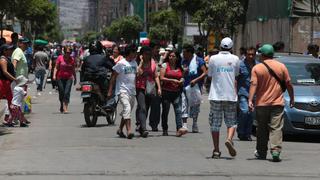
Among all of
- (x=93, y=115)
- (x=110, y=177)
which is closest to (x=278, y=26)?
(x=93, y=115)

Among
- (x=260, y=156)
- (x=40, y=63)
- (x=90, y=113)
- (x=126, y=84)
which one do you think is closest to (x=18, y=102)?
(x=90, y=113)

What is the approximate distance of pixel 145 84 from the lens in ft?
46.8

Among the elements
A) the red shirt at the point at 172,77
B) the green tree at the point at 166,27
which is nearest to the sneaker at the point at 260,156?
the red shirt at the point at 172,77

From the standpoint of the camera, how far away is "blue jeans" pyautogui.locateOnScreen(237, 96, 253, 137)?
→ 14078 mm

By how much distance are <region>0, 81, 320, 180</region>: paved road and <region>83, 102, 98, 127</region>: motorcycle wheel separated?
39cm

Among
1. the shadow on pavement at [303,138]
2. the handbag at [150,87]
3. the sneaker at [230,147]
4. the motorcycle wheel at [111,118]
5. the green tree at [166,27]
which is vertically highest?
the green tree at [166,27]

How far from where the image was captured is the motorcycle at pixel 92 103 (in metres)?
16.2

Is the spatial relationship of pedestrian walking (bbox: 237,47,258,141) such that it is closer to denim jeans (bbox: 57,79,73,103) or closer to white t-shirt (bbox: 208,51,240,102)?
white t-shirt (bbox: 208,51,240,102)

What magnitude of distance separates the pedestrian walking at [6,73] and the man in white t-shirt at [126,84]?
2374mm

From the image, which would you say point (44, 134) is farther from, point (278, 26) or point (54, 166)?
point (278, 26)

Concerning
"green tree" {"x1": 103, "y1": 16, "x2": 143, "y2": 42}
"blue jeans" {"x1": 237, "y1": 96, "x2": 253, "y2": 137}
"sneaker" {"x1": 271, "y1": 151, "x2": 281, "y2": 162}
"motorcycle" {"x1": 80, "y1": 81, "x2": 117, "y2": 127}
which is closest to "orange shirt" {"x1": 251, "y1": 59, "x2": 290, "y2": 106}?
"sneaker" {"x1": 271, "y1": 151, "x2": 281, "y2": 162}

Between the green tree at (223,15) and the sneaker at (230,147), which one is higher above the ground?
the green tree at (223,15)

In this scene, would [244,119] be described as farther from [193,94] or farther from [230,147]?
[230,147]

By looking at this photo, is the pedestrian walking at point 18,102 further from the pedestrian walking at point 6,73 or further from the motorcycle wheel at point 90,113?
the motorcycle wheel at point 90,113
